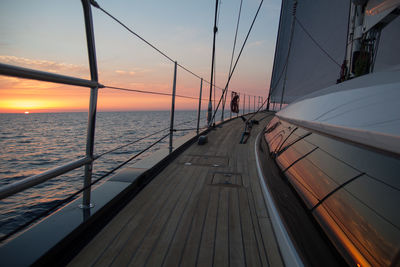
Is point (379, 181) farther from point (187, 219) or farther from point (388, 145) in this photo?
point (187, 219)

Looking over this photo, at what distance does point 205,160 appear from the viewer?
11.5 ft

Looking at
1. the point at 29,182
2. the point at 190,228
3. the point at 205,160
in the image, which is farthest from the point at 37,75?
the point at 205,160

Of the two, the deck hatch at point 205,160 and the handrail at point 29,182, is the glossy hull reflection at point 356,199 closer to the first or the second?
the handrail at point 29,182

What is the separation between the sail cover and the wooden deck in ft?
10.1

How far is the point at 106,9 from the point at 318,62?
571cm

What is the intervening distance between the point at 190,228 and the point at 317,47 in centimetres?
605

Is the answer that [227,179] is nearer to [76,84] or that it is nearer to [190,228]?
[190,228]

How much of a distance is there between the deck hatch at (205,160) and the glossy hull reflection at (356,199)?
2.09 metres

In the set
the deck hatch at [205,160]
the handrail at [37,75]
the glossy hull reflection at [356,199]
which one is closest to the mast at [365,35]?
the deck hatch at [205,160]

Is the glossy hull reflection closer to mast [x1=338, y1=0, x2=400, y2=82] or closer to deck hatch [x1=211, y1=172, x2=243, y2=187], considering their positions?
deck hatch [x1=211, y1=172, x2=243, y2=187]

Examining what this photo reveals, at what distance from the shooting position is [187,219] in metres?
1.75

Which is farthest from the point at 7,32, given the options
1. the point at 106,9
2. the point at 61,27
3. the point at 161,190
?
the point at 161,190

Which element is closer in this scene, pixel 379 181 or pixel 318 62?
pixel 379 181

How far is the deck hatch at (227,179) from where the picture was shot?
2.52m
